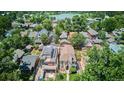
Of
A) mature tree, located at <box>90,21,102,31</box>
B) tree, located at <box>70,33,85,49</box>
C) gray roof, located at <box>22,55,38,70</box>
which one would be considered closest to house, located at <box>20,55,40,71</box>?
gray roof, located at <box>22,55,38,70</box>

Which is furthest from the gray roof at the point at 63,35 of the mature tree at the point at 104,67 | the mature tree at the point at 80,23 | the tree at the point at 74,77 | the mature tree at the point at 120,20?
the mature tree at the point at 120,20

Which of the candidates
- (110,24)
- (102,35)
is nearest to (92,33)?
(102,35)

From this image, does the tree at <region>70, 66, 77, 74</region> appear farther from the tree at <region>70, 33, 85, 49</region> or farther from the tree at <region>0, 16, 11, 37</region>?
the tree at <region>0, 16, 11, 37</region>

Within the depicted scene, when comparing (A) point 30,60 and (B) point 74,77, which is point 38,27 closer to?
(A) point 30,60

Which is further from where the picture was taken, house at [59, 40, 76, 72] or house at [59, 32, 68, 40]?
house at [59, 32, 68, 40]

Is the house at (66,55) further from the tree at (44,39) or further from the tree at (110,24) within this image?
the tree at (110,24)
